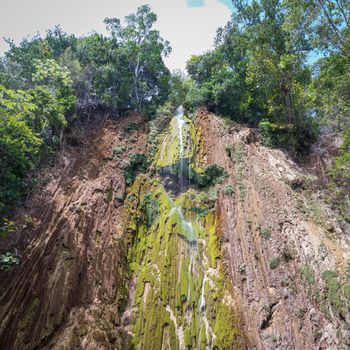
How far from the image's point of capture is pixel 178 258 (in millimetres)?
13383

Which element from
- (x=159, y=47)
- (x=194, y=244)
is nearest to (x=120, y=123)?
(x=159, y=47)

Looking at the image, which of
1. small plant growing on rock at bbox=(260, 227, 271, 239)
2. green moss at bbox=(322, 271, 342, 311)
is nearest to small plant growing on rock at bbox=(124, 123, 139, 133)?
small plant growing on rock at bbox=(260, 227, 271, 239)

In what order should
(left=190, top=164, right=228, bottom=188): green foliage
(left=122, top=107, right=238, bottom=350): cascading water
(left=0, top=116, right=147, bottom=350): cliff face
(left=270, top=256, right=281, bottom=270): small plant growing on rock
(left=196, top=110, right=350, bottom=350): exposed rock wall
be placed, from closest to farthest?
(left=0, top=116, right=147, bottom=350): cliff face → (left=196, top=110, right=350, bottom=350): exposed rock wall → (left=122, top=107, right=238, bottom=350): cascading water → (left=270, top=256, right=281, bottom=270): small plant growing on rock → (left=190, top=164, right=228, bottom=188): green foliage

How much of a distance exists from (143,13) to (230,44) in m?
8.02

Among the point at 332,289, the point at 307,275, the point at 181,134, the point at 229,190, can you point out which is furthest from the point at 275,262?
the point at 181,134

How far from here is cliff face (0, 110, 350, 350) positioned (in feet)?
→ 35.0

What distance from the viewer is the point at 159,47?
24375 millimetres

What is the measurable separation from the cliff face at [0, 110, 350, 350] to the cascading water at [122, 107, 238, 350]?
5 cm

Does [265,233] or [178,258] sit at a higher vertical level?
[265,233]

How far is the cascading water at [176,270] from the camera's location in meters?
11.2

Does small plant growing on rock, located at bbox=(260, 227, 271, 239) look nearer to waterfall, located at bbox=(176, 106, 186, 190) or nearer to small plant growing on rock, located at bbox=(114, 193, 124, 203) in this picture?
waterfall, located at bbox=(176, 106, 186, 190)

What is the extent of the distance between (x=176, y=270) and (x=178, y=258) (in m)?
0.59

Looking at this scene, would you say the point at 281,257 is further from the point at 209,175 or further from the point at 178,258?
the point at 209,175

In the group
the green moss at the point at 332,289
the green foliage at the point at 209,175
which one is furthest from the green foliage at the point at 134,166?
the green moss at the point at 332,289
